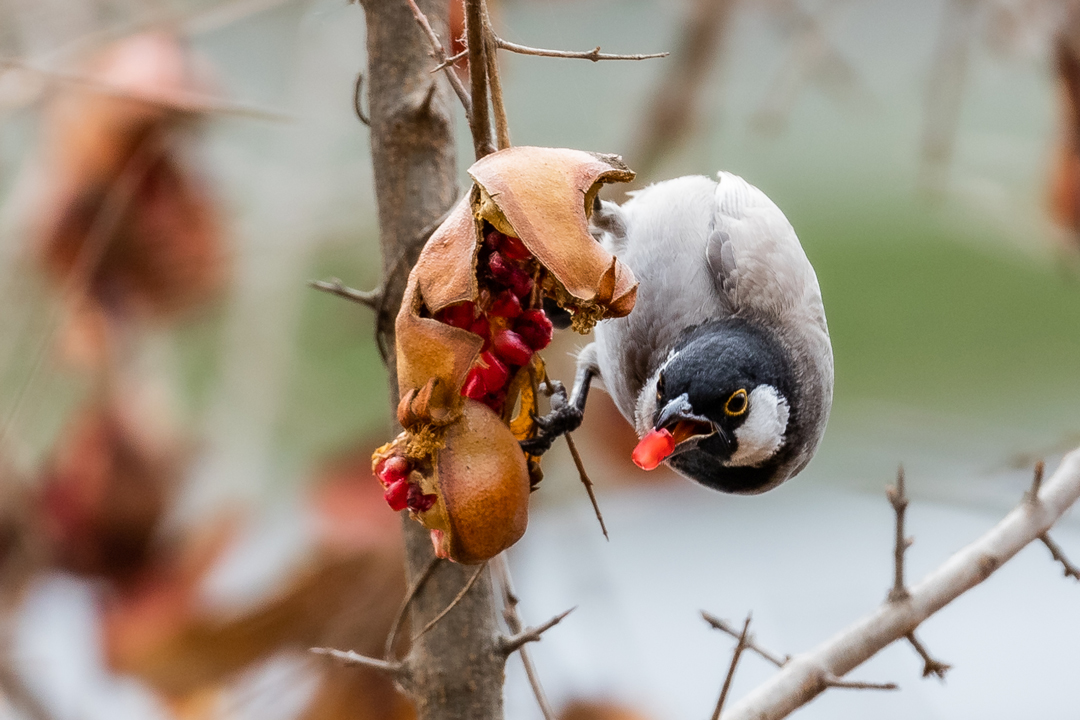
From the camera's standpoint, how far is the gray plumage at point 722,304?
40.6 inches

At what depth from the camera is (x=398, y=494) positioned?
512 mm

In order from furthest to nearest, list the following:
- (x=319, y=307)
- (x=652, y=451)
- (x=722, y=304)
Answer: (x=319, y=307) < (x=722, y=304) < (x=652, y=451)

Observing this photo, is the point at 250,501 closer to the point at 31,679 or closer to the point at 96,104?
the point at 31,679

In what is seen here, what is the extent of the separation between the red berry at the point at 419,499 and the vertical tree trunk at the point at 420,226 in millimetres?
247

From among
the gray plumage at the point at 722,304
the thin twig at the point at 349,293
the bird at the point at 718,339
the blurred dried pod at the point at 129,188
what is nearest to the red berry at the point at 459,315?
the thin twig at the point at 349,293

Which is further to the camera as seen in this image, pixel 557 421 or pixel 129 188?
pixel 129 188

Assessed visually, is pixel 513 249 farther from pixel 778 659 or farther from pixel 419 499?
pixel 778 659

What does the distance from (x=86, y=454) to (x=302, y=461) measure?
0.66 m

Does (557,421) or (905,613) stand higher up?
(557,421)

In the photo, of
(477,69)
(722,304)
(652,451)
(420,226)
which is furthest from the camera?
(722,304)

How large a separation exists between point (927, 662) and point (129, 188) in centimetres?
98

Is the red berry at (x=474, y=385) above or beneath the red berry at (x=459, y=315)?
beneath

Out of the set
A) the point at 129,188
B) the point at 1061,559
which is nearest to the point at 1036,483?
the point at 1061,559

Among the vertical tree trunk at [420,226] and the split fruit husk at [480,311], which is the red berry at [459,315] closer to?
the split fruit husk at [480,311]
